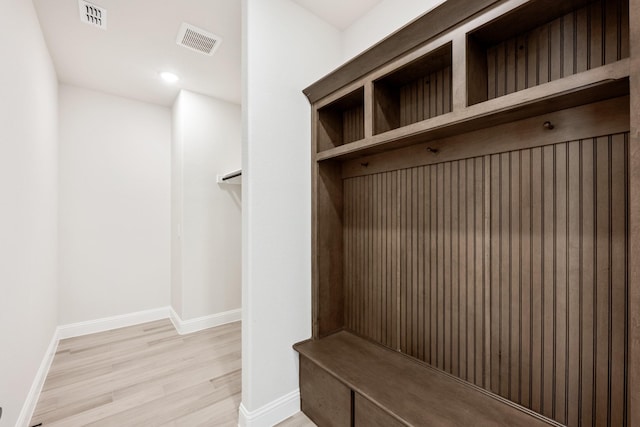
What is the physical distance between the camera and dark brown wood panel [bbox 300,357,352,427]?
147 centimetres

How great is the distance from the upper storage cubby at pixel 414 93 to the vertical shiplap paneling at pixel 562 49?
0.69 ft

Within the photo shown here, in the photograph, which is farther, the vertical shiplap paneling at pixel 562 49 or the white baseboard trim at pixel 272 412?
Answer: the white baseboard trim at pixel 272 412

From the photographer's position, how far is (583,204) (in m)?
1.05

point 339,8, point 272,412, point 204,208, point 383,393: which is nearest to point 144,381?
point 272,412

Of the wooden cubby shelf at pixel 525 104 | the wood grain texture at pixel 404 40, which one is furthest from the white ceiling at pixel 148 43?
the wooden cubby shelf at pixel 525 104

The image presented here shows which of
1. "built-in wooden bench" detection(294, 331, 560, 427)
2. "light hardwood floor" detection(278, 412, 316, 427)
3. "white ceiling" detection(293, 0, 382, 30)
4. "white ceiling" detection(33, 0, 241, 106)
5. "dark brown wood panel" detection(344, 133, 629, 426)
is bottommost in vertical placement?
"light hardwood floor" detection(278, 412, 316, 427)

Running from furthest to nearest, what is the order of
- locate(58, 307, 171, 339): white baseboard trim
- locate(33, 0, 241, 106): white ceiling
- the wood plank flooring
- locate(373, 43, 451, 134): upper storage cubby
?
locate(58, 307, 171, 339): white baseboard trim, locate(33, 0, 241, 106): white ceiling, the wood plank flooring, locate(373, 43, 451, 134): upper storage cubby

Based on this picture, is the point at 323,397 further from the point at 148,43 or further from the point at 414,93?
the point at 148,43

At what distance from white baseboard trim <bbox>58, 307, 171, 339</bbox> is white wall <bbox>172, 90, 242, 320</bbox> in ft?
0.90

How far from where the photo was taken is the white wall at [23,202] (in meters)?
1.45

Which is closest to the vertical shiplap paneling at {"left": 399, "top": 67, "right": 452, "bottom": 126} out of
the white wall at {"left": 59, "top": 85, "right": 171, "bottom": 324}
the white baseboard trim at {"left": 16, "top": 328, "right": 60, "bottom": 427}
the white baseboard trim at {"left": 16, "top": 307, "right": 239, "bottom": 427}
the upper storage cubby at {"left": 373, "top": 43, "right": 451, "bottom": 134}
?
the upper storage cubby at {"left": 373, "top": 43, "right": 451, "bottom": 134}

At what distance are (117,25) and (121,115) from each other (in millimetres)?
Answer: 1468

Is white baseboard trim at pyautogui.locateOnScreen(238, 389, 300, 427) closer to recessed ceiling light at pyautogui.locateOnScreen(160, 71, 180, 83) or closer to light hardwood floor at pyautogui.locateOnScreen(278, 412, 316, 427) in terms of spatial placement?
light hardwood floor at pyautogui.locateOnScreen(278, 412, 316, 427)

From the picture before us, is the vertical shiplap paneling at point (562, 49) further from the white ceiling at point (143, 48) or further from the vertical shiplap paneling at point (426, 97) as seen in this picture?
the white ceiling at point (143, 48)
